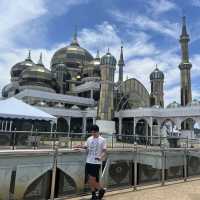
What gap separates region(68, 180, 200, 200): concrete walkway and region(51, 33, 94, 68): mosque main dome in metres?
55.2

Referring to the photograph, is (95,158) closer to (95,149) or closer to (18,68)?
(95,149)

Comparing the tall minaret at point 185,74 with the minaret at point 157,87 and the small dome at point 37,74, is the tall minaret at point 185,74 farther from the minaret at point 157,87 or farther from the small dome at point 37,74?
the small dome at point 37,74

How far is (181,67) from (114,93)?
1173 centimetres

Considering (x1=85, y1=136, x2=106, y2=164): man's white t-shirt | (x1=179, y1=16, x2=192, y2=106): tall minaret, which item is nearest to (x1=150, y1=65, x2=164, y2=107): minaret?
(x1=179, y1=16, x2=192, y2=106): tall minaret

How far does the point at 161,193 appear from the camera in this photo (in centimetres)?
615

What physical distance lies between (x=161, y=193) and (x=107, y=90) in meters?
32.9

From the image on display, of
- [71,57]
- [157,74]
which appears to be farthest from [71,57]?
[157,74]

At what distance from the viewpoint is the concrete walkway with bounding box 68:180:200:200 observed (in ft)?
18.6

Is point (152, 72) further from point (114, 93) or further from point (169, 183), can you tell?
point (169, 183)

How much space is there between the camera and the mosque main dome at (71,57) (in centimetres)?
6067

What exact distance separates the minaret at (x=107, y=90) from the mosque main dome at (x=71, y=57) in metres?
22.3

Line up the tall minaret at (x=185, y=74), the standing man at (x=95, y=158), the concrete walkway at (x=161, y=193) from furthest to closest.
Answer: the tall minaret at (x=185, y=74) → the concrete walkway at (x=161, y=193) → the standing man at (x=95, y=158)

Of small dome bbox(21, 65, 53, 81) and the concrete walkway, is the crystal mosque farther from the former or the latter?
the concrete walkway

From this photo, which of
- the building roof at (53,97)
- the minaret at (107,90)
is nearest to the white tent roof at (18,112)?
the minaret at (107,90)
